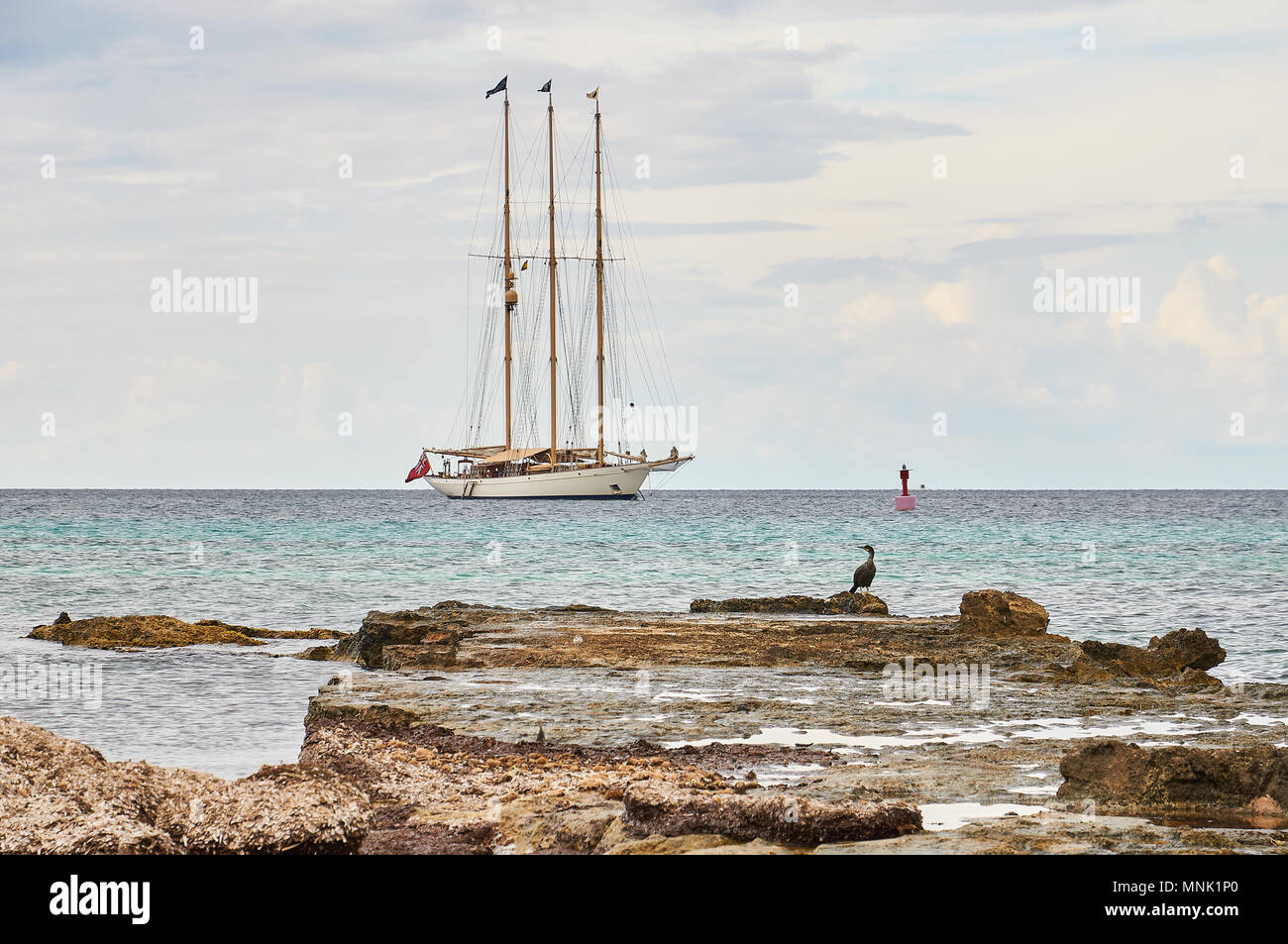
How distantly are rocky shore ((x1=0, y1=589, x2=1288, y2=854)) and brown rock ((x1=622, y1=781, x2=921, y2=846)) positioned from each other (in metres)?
0.01

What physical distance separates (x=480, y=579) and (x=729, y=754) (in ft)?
91.6

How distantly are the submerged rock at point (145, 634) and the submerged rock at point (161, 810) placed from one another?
14117 millimetres

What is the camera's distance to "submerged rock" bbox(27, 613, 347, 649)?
22484 mm

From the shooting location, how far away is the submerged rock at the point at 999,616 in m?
20.8

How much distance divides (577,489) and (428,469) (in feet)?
59.8

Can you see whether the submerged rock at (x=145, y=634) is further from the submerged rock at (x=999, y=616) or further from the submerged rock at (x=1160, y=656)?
the submerged rock at (x=1160, y=656)

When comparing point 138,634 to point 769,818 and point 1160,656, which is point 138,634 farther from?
point 769,818

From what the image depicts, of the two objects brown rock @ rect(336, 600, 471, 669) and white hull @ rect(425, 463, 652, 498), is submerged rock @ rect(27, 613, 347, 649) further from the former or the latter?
white hull @ rect(425, 463, 652, 498)

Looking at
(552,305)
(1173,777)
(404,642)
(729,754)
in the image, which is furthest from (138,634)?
(552,305)

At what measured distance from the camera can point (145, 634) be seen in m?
22.9

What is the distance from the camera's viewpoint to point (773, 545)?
188 ft

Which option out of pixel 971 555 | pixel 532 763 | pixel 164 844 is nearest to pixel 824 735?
pixel 532 763

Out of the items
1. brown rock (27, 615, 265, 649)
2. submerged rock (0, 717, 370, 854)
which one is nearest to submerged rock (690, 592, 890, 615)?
brown rock (27, 615, 265, 649)
